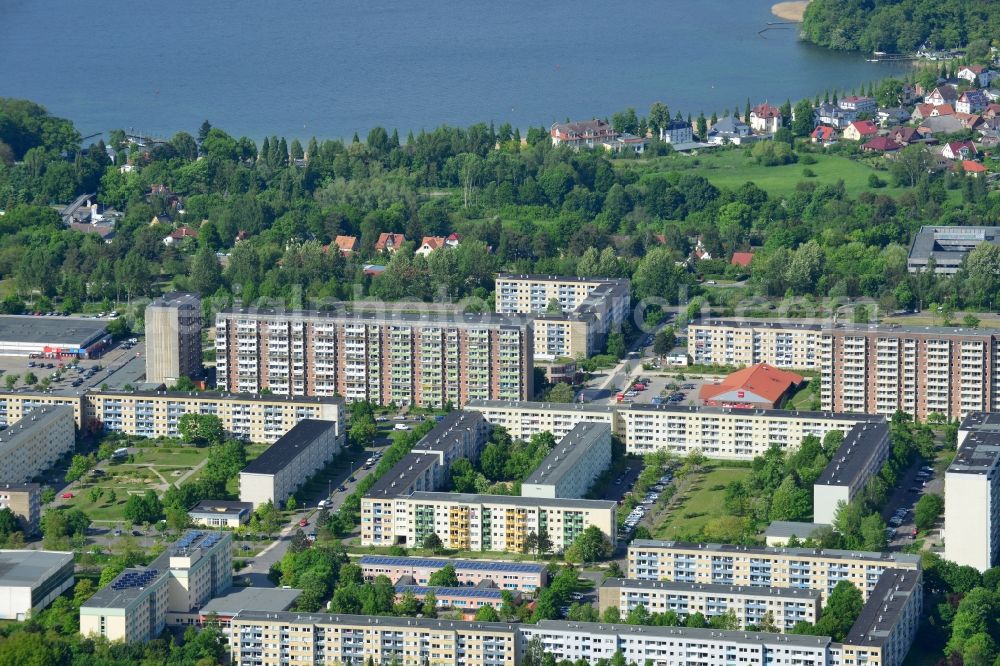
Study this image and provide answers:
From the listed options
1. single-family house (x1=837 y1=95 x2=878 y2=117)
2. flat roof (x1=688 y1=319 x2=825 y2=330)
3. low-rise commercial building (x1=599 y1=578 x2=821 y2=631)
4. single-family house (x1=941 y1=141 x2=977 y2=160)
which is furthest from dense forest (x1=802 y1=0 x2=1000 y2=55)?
low-rise commercial building (x1=599 y1=578 x2=821 y2=631)

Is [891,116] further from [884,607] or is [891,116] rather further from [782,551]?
[884,607]

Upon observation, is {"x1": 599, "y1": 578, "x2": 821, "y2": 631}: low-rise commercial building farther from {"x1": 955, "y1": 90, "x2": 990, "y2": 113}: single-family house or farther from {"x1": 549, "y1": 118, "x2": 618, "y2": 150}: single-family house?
{"x1": 955, "y1": 90, "x2": 990, "y2": 113}: single-family house

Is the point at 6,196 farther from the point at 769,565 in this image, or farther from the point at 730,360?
the point at 769,565

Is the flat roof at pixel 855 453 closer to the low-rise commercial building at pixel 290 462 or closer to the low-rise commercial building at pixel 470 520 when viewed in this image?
the low-rise commercial building at pixel 470 520

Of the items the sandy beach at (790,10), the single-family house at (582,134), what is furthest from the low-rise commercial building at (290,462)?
the sandy beach at (790,10)

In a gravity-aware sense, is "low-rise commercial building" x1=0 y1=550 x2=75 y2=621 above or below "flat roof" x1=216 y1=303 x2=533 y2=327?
below

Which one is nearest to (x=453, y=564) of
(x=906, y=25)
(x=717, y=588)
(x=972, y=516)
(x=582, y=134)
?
(x=717, y=588)
